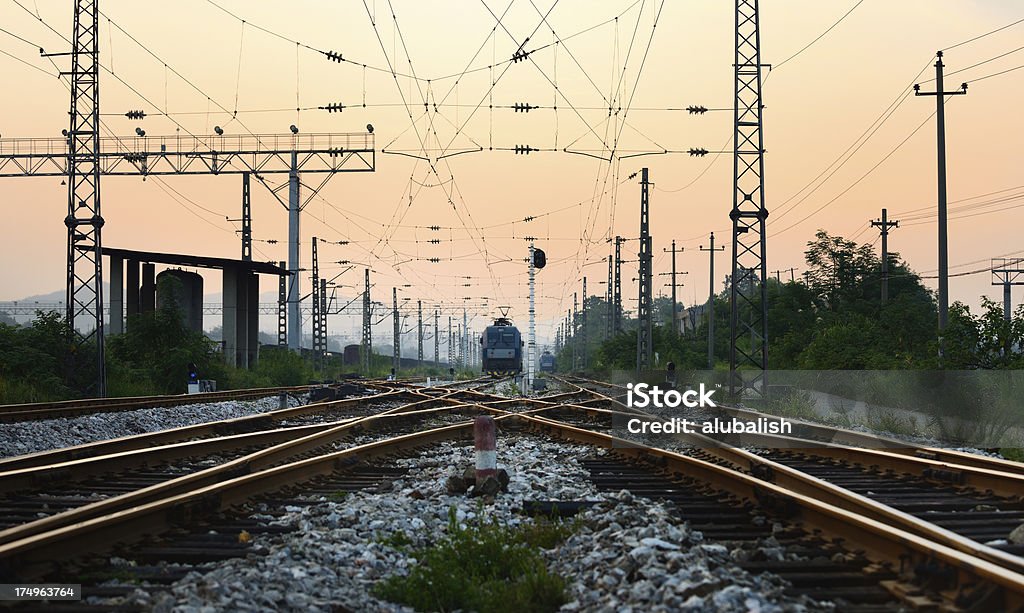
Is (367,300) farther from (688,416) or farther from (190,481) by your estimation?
(190,481)

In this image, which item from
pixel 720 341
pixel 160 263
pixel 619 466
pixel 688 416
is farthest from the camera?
pixel 720 341

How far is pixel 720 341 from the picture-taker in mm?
64625

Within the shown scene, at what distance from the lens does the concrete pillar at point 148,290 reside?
41.8 meters

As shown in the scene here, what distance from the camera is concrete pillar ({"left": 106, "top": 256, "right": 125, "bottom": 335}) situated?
139ft

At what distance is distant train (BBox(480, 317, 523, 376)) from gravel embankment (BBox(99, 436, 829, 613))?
52.8 m

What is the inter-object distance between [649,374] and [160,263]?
21724 millimetres

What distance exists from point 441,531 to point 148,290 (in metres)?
37.6

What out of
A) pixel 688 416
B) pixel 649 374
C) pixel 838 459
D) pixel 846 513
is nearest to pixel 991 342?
pixel 688 416

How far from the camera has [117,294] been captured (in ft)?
140

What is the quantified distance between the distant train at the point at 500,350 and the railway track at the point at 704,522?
162 ft

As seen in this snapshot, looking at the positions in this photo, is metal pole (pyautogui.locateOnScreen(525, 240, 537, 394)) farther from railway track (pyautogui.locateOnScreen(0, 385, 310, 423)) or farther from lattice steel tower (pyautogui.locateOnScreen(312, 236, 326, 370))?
lattice steel tower (pyautogui.locateOnScreen(312, 236, 326, 370))

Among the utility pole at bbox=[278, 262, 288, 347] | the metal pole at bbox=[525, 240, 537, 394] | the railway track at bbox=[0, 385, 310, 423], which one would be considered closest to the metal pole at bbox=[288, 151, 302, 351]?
the utility pole at bbox=[278, 262, 288, 347]

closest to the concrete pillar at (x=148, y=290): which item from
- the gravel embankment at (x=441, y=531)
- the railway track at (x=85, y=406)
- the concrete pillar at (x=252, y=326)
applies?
the concrete pillar at (x=252, y=326)

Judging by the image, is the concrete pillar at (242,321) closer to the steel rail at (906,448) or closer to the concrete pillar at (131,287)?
the concrete pillar at (131,287)
